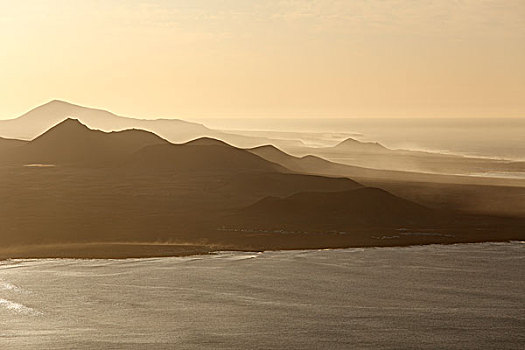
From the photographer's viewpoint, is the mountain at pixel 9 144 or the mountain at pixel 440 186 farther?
the mountain at pixel 9 144

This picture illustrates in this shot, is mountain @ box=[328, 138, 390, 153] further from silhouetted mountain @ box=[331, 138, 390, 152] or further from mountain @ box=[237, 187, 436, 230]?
mountain @ box=[237, 187, 436, 230]

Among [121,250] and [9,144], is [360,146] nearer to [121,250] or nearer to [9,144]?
[9,144]

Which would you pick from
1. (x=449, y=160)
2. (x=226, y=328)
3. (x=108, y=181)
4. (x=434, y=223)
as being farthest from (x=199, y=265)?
(x=449, y=160)

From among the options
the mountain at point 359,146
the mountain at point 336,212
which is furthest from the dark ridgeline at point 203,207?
the mountain at point 359,146

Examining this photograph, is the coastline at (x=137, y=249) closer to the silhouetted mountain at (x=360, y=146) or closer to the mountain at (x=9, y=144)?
the mountain at (x=9, y=144)

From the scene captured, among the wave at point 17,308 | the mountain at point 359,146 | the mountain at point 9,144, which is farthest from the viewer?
the mountain at point 359,146

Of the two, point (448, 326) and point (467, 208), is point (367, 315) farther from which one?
point (467, 208)
